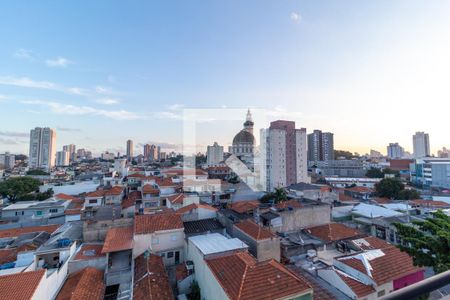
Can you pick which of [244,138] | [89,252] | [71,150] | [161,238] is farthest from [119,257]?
[71,150]

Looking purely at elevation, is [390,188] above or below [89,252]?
above

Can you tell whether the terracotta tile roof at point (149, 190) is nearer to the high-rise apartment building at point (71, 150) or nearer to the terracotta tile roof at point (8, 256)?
the terracotta tile roof at point (8, 256)

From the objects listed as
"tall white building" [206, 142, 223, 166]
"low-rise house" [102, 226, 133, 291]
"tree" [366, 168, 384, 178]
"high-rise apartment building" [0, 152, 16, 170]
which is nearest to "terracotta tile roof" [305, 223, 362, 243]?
"low-rise house" [102, 226, 133, 291]

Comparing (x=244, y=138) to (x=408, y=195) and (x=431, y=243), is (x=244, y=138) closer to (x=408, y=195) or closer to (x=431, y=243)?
(x=408, y=195)

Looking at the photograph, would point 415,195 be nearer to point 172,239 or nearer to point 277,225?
point 277,225

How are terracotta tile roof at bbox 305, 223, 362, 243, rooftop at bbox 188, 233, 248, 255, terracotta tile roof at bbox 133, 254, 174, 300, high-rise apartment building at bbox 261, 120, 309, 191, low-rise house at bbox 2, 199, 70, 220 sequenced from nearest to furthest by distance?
1. terracotta tile roof at bbox 133, 254, 174, 300
2. rooftop at bbox 188, 233, 248, 255
3. terracotta tile roof at bbox 305, 223, 362, 243
4. low-rise house at bbox 2, 199, 70, 220
5. high-rise apartment building at bbox 261, 120, 309, 191

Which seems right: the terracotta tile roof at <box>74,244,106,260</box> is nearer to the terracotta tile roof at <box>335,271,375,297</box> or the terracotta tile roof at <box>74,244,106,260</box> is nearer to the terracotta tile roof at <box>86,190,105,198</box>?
the terracotta tile roof at <box>86,190,105,198</box>
